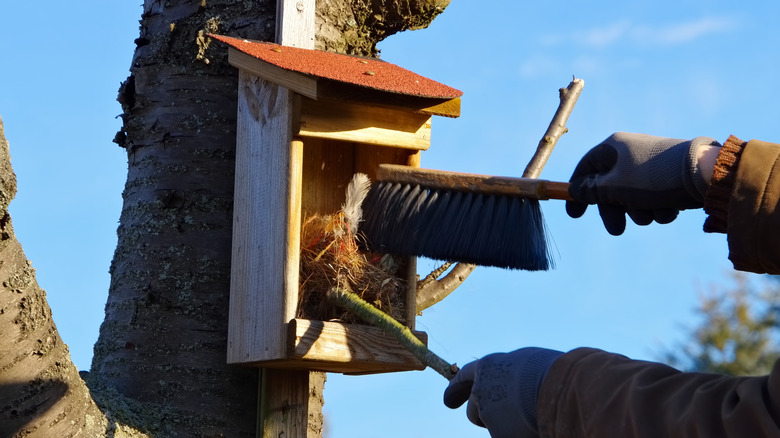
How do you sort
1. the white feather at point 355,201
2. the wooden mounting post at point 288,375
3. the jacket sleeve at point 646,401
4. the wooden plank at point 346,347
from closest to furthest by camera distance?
the jacket sleeve at point 646,401
the wooden plank at point 346,347
the wooden mounting post at point 288,375
the white feather at point 355,201

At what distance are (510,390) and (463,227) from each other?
0.96 metres

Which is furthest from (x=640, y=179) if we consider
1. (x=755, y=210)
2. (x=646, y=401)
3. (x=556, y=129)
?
(x=556, y=129)

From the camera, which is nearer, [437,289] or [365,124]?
[365,124]

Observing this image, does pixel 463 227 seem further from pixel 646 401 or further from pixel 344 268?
pixel 646 401

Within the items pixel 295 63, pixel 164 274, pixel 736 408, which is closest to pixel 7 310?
pixel 164 274

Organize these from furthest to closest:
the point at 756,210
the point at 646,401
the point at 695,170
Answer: the point at 695,170 → the point at 756,210 → the point at 646,401

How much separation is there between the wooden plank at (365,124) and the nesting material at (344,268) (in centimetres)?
15

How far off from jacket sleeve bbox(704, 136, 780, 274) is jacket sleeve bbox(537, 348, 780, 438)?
0.91 feet

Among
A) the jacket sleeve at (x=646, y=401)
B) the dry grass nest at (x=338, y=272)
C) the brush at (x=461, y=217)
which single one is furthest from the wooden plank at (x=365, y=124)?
the jacket sleeve at (x=646, y=401)

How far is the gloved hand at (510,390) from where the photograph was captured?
170 centimetres

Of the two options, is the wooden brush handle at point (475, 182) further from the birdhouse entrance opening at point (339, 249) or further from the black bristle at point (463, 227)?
the birdhouse entrance opening at point (339, 249)

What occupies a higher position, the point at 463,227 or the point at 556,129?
the point at 556,129

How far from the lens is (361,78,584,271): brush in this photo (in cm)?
263

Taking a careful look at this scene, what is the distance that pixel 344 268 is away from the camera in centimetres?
271
